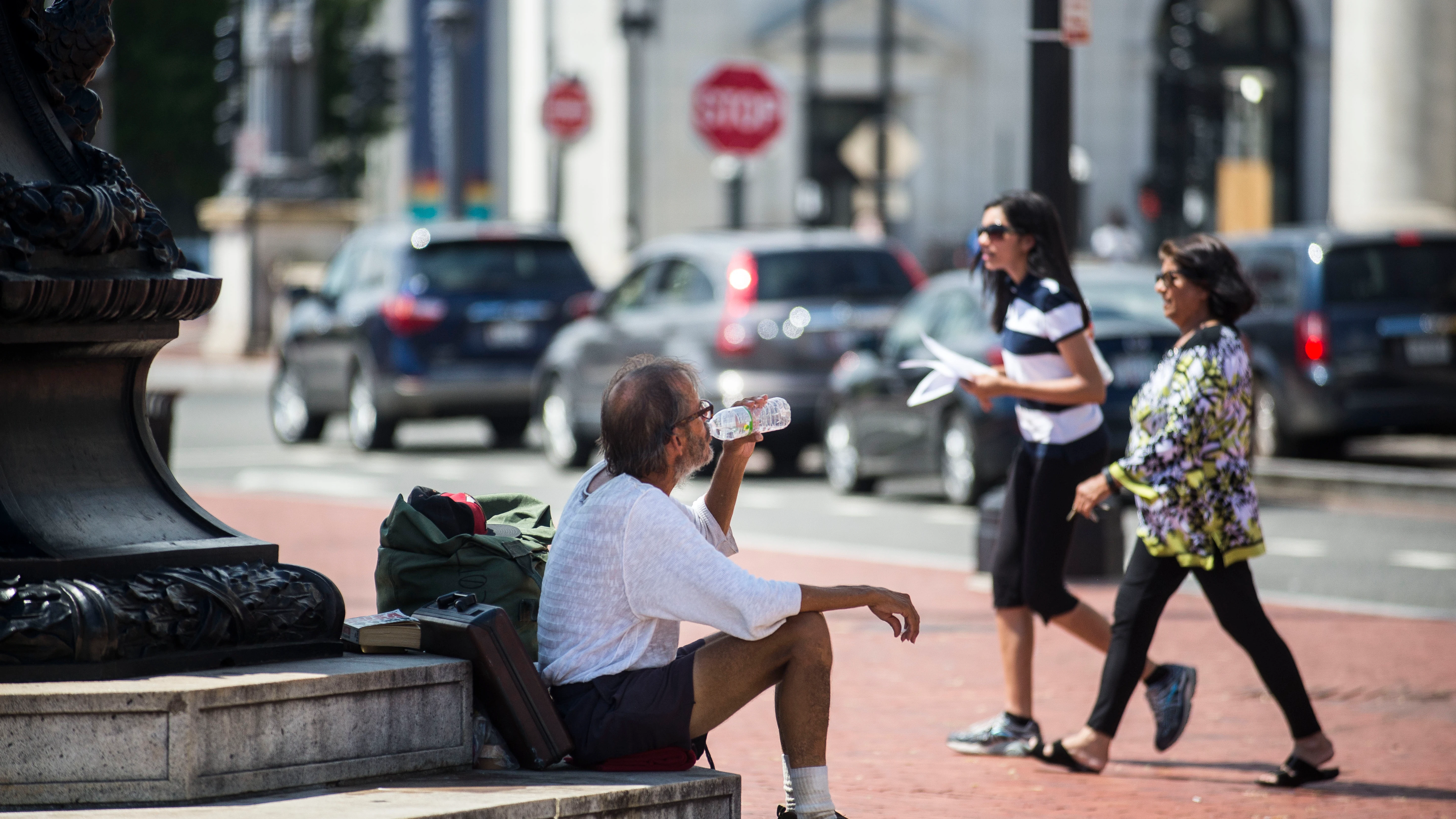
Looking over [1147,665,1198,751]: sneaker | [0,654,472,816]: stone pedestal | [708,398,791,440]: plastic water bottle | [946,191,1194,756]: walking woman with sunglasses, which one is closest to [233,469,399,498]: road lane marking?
[946,191,1194,756]: walking woman with sunglasses

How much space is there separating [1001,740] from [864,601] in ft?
6.29

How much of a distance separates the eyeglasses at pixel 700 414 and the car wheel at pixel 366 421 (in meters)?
13.1

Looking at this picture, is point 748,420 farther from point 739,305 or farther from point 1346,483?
point 739,305

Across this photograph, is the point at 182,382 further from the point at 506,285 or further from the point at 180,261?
the point at 180,261

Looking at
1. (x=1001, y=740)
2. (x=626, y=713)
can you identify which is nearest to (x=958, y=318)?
(x=1001, y=740)

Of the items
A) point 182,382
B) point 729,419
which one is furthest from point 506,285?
point 729,419

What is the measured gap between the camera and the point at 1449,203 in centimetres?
1962

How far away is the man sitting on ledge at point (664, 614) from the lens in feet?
15.8

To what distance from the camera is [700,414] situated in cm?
493

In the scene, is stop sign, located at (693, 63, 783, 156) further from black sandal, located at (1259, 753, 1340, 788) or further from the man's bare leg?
the man's bare leg

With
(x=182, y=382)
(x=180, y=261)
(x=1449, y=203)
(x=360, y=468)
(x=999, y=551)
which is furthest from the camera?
(x=182, y=382)

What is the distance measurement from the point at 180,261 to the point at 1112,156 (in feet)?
111

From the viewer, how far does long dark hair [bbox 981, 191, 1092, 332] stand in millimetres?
6832

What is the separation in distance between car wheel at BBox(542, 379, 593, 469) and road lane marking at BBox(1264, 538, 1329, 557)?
565 centimetres
